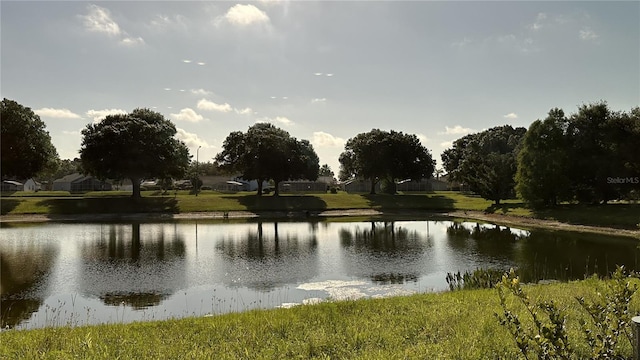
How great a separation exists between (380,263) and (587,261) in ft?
40.3

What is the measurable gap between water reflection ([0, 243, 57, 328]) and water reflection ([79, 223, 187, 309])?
1.83 meters

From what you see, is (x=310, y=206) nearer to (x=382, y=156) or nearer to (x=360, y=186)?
(x=382, y=156)

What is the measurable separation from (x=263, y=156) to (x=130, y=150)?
21.0m

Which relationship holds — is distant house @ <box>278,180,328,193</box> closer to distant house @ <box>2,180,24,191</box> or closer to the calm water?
the calm water

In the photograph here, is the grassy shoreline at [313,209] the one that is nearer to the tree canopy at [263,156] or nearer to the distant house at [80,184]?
the tree canopy at [263,156]

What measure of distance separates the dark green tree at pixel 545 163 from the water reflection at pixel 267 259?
3177 centimetres

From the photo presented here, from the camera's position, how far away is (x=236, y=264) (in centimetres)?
2519

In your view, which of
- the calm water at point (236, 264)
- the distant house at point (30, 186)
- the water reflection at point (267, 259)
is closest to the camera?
the calm water at point (236, 264)

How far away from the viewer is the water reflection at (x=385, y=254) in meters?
22.6

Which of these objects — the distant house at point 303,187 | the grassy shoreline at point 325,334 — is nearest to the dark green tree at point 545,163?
the grassy shoreline at point 325,334

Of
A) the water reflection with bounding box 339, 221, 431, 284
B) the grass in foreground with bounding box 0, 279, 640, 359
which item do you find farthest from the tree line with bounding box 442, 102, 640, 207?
the grass in foreground with bounding box 0, 279, 640, 359

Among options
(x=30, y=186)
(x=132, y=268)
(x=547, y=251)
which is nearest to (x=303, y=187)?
(x=30, y=186)

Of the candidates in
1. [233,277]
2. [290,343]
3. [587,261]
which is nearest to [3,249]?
[233,277]

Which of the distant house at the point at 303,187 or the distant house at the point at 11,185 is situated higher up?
the distant house at the point at 11,185
